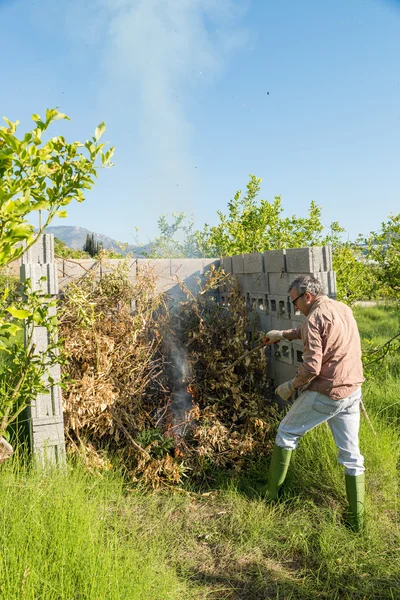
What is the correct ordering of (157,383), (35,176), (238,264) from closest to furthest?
(35,176) < (157,383) < (238,264)

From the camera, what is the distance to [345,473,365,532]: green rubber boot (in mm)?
3434

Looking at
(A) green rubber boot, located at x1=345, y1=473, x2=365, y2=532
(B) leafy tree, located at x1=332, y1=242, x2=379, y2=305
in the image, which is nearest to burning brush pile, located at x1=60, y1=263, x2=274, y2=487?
(A) green rubber boot, located at x1=345, y1=473, x2=365, y2=532

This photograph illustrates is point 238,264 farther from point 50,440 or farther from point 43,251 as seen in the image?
point 50,440

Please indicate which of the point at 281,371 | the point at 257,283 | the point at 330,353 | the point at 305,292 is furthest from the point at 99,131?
the point at 281,371

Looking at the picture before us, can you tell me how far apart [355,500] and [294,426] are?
0.65 m

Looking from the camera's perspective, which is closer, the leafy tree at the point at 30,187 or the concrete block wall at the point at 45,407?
the leafy tree at the point at 30,187

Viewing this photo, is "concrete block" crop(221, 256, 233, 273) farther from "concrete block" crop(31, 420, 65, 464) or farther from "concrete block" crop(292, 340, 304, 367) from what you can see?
"concrete block" crop(31, 420, 65, 464)

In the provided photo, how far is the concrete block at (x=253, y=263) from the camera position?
5.03 metres

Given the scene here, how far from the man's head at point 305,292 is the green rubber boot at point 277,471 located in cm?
111

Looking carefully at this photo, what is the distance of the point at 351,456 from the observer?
3.51m

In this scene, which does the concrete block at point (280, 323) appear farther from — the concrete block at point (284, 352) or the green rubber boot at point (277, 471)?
the green rubber boot at point (277, 471)

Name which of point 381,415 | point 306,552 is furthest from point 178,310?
point 306,552

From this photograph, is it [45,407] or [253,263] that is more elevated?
[253,263]

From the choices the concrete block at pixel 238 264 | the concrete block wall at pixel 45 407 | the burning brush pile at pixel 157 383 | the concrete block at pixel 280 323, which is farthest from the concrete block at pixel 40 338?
the concrete block at pixel 238 264
